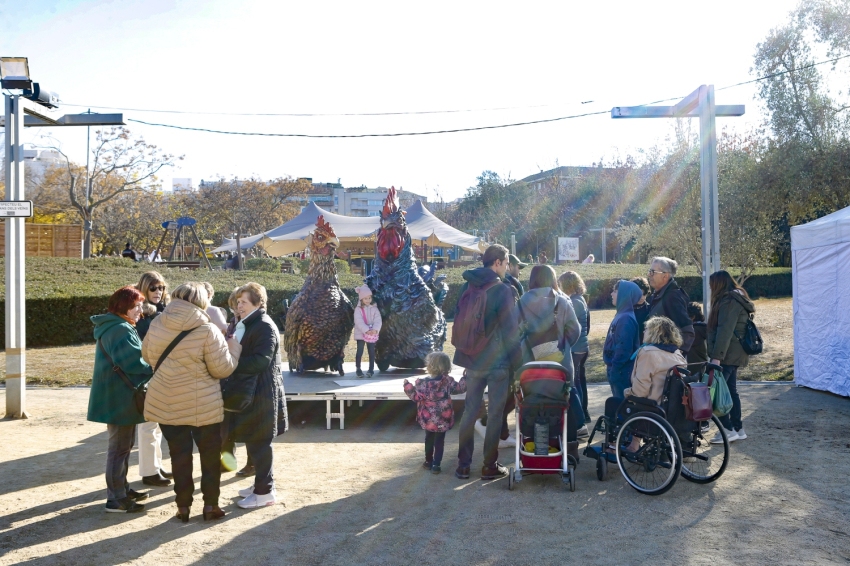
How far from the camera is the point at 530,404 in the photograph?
18.7ft

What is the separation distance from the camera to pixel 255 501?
5.30m

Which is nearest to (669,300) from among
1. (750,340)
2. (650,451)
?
(750,340)

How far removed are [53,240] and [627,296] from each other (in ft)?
88.1

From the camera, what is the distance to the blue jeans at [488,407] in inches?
231

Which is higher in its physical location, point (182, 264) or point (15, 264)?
point (182, 264)

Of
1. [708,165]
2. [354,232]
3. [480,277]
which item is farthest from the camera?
[354,232]

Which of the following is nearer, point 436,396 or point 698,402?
point 698,402

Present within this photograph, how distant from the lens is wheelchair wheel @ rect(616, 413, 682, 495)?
5445 mm

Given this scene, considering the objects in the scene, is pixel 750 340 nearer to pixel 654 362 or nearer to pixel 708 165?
pixel 654 362

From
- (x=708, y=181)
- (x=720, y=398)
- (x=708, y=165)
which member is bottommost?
(x=720, y=398)

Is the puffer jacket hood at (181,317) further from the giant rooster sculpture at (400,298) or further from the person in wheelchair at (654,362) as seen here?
the giant rooster sculpture at (400,298)

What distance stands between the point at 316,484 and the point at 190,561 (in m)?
1.69

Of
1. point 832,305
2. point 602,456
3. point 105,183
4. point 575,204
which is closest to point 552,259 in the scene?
point 575,204

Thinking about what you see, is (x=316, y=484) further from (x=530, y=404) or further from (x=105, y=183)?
(x=105, y=183)
